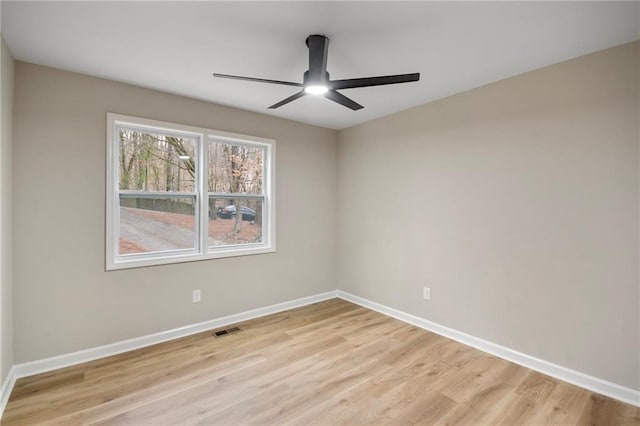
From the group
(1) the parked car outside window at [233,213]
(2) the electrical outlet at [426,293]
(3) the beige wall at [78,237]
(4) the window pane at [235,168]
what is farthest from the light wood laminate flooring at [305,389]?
(4) the window pane at [235,168]

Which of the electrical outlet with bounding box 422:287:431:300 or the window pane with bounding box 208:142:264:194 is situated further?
the window pane with bounding box 208:142:264:194

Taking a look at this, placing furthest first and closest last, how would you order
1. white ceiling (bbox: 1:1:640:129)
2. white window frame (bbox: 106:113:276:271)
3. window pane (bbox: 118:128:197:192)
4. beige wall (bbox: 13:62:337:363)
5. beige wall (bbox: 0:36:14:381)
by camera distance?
window pane (bbox: 118:128:197:192)
white window frame (bbox: 106:113:276:271)
beige wall (bbox: 13:62:337:363)
beige wall (bbox: 0:36:14:381)
white ceiling (bbox: 1:1:640:129)

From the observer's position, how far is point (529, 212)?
8.57ft

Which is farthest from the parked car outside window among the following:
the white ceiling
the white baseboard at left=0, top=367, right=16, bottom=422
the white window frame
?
the white baseboard at left=0, top=367, right=16, bottom=422

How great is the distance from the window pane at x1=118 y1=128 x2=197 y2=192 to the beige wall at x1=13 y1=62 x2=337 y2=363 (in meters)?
0.22

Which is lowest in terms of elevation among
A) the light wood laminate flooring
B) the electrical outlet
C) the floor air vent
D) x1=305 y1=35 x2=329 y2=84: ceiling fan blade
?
the light wood laminate flooring

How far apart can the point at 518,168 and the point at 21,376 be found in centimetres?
452

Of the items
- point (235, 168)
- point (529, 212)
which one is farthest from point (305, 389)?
point (235, 168)

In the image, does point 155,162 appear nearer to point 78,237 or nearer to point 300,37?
point 78,237

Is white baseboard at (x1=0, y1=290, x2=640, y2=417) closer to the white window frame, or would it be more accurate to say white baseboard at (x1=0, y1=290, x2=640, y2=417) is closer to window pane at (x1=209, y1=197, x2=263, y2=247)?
the white window frame

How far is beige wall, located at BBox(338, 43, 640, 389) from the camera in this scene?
7.18 ft

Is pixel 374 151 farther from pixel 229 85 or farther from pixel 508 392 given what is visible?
pixel 508 392

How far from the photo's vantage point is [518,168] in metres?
2.68

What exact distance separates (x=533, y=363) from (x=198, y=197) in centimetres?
363
